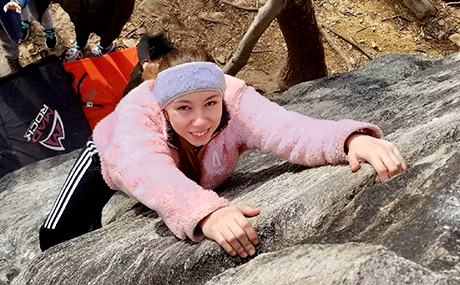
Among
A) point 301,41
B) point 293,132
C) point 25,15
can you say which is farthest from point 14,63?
point 293,132

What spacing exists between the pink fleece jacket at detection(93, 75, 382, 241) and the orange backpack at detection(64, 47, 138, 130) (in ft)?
8.41

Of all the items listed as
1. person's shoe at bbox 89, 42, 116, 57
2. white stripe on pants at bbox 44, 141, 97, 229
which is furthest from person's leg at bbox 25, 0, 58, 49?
white stripe on pants at bbox 44, 141, 97, 229

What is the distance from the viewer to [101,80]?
4.80m

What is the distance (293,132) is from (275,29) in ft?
15.3

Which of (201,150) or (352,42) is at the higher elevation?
(201,150)

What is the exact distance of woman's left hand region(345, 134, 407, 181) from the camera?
62.6 inches

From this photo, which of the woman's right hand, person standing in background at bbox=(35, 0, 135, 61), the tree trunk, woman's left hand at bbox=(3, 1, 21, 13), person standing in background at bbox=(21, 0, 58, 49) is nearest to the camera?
the woman's right hand

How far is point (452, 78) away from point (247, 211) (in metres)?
1.76

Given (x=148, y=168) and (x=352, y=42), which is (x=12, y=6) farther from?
(x=352, y=42)

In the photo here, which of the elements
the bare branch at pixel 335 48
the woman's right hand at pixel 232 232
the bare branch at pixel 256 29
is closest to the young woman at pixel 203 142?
the woman's right hand at pixel 232 232

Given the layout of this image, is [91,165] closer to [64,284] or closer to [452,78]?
[64,284]

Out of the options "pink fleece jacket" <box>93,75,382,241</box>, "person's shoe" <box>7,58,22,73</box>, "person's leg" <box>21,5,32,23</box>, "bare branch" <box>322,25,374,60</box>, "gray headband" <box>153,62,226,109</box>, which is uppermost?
"person's leg" <box>21,5,32,23</box>

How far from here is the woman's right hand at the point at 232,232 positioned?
5.10 feet

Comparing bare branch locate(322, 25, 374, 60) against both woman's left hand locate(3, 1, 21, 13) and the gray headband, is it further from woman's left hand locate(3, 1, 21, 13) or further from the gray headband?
the gray headband
